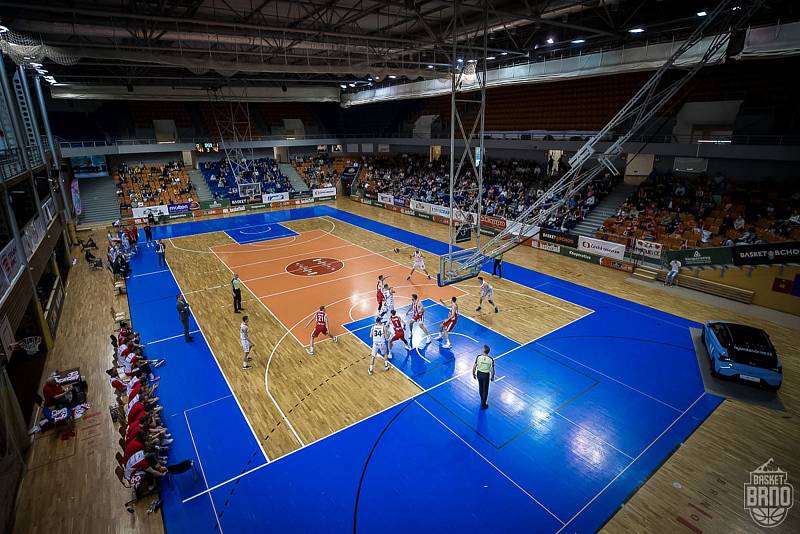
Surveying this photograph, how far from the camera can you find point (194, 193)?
36156mm

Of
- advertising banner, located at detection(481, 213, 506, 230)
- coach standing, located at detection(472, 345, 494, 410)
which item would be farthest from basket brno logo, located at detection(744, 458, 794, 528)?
advertising banner, located at detection(481, 213, 506, 230)

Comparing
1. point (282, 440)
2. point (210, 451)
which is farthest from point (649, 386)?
point (210, 451)

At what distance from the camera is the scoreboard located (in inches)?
1513

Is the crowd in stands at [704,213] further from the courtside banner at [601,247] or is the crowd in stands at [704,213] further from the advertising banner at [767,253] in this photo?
Answer: the advertising banner at [767,253]

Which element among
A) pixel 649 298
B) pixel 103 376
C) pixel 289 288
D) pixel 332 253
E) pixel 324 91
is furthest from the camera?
pixel 324 91

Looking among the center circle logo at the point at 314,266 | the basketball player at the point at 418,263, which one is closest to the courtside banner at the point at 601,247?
the basketball player at the point at 418,263

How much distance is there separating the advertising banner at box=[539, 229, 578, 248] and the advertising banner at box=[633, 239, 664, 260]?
3.15m

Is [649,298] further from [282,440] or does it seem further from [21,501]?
[21,501]

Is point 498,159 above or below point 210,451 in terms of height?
above

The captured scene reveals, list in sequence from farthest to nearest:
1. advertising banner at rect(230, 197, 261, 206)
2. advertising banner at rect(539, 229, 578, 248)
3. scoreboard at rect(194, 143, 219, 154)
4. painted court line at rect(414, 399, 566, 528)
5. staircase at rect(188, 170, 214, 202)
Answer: scoreboard at rect(194, 143, 219, 154) < staircase at rect(188, 170, 214, 202) < advertising banner at rect(230, 197, 261, 206) < advertising banner at rect(539, 229, 578, 248) < painted court line at rect(414, 399, 566, 528)

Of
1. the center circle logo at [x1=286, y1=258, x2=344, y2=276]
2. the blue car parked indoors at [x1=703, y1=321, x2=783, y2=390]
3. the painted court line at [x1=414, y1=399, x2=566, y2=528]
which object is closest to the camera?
the painted court line at [x1=414, y1=399, x2=566, y2=528]

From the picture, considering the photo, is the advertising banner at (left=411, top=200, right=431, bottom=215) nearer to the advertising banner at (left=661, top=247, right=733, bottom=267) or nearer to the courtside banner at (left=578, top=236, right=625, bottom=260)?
the courtside banner at (left=578, top=236, right=625, bottom=260)

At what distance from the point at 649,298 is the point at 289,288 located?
579 inches

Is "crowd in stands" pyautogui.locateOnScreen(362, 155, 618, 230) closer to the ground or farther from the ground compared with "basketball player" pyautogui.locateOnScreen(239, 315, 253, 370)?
Result: farther from the ground
